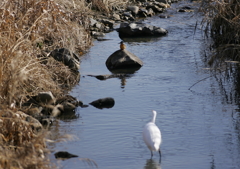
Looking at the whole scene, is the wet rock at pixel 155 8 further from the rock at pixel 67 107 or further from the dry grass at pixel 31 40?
the rock at pixel 67 107

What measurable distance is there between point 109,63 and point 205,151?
509cm

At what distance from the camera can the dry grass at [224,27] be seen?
8.64m

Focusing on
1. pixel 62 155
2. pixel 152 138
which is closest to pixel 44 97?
pixel 62 155

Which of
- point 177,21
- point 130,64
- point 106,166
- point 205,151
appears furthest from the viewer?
point 177,21

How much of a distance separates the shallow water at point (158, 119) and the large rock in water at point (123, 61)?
0.20 meters

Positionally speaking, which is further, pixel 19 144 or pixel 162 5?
pixel 162 5

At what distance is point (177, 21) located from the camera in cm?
1598

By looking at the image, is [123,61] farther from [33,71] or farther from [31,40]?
[33,71]

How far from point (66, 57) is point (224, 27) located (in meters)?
3.97

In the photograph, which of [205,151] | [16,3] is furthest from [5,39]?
[205,151]

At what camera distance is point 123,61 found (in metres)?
10.4

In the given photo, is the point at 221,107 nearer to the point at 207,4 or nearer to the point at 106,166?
the point at 106,166

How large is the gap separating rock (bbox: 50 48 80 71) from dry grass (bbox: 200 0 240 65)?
302 centimetres

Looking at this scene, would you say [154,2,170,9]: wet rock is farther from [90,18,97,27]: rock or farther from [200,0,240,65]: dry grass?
[200,0,240,65]: dry grass
